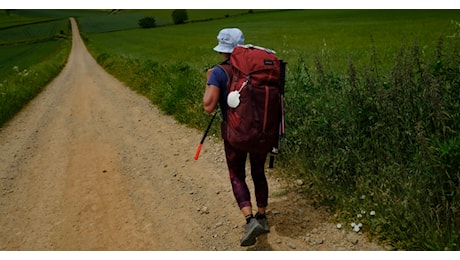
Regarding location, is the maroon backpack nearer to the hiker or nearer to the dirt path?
the hiker

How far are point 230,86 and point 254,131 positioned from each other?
42 cm

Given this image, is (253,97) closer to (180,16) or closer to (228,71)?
(228,71)

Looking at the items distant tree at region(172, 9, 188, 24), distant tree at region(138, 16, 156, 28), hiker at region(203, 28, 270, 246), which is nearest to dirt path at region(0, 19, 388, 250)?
hiker at region(203, 28, 270, 246)

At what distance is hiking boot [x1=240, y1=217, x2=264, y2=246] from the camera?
3.38m

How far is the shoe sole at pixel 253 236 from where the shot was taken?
337cm

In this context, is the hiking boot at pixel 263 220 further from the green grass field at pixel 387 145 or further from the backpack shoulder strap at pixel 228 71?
the backpack shoulder strap at pixel 228 71

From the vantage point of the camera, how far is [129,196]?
4.66 metres

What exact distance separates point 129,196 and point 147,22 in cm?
966

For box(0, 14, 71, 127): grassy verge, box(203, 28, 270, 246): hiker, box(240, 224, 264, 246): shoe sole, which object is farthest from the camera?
box(0, 14, 71, 127): grassy verge

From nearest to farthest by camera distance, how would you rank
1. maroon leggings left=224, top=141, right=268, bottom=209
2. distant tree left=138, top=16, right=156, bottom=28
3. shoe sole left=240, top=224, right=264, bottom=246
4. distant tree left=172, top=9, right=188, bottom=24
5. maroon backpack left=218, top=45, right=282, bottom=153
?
maroon backpack left=218, top=45, right=282, bottom=153 < shoe sole left=240, top=224, right=264, bottom=246 < maroon leggings left=224, top=141, right=268, bottom=209 < distant tree left=138, top=16, right=156, bottom=28 < distant tree left=172, top=9, right=188, bottom=24

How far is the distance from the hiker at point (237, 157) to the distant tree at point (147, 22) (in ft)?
32.5

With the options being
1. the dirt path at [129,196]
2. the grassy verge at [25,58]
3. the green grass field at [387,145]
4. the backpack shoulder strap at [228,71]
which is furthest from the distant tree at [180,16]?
the backpack shoulder strap at [228,71]

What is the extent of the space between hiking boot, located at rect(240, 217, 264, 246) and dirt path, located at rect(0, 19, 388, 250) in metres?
0.13

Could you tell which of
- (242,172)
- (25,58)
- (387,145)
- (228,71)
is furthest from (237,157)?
(25,58)
